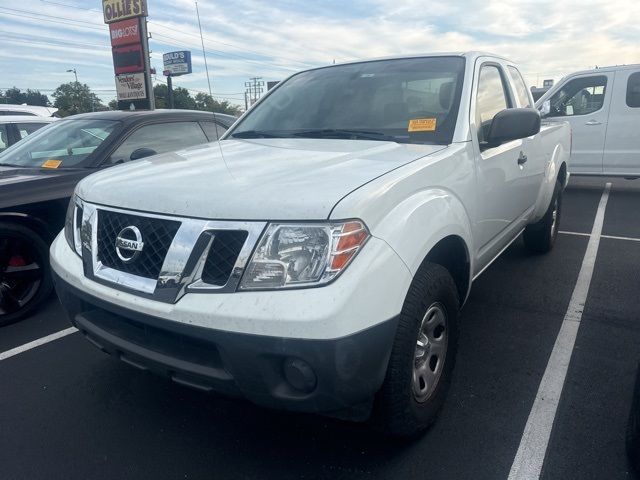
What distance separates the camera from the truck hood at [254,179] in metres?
1.93

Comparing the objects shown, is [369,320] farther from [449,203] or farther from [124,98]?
[124,98]

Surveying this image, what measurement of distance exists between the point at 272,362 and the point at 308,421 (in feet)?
3.00

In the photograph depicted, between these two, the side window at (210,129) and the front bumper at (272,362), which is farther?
the side window at (210,129)

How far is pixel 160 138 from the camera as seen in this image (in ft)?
16.2

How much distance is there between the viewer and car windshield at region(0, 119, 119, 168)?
4.41 metres

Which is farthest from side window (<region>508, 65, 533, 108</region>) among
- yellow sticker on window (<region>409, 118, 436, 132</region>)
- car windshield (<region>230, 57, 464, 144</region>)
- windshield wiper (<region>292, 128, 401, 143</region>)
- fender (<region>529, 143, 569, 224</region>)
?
windshield wiper (<region>292, 128, 401, 143</region>)

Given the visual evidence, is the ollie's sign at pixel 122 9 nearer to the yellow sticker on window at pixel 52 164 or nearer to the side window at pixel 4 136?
the side window at pixel 4 136

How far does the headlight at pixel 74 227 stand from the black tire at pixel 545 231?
4.07 metres

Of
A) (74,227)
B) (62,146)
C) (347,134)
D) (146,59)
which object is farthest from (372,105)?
(146,59)

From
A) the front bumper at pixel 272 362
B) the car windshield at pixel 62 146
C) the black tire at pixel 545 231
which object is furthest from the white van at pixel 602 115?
the front bumper at pixel 272 362

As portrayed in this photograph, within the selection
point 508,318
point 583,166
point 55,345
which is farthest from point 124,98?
point 508,318

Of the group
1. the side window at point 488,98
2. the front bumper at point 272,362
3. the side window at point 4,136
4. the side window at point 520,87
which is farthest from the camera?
the side window at point 4,136

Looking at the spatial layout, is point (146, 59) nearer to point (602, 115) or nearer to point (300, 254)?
point (602, 115)

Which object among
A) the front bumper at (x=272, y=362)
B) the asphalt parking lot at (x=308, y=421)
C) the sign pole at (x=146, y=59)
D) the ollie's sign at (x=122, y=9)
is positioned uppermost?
the ollie's sign at (x=122, y=9)
